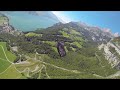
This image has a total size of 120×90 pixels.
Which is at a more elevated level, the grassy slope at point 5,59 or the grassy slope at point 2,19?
the grassy slope at point 2,19

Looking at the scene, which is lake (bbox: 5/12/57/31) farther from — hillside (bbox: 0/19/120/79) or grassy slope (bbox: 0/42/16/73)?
grassy slope (bbox: 0/42/16/73)

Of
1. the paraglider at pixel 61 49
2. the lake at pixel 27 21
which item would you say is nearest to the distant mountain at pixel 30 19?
the lake at pixel 27 21

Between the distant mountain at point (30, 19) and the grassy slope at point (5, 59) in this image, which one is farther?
the distant mountain at point (30, 19)

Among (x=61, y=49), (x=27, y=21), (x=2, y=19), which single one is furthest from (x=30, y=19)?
(x=61, y=49)

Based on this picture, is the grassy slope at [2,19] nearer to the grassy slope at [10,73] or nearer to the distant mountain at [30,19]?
the distant mountain at [30,19]

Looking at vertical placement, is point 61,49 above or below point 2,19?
below

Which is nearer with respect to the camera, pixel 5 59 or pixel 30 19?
pixel 5 59

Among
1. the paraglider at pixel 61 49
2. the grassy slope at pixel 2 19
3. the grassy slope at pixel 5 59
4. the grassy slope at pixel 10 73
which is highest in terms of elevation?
the grassy slope at pixel 2 19

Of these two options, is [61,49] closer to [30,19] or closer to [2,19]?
[30,19]
